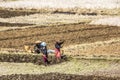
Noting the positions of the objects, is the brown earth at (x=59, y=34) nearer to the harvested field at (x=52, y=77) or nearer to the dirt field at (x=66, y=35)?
the dirt field at (x=66, y=35)

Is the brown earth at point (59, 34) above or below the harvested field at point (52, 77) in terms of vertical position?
below

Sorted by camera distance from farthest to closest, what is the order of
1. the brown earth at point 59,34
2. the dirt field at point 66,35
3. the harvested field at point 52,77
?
the brown earth at point 59,34 < the dirt field at point 66,35 < the harvested field at point 52,77

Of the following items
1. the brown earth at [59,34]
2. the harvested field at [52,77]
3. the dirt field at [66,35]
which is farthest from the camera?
the brown earth at [59,34]

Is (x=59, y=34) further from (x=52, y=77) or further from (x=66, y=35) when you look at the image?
(x=52, y=77)

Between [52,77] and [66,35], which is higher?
[52,77]

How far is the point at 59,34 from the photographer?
30.8 meters

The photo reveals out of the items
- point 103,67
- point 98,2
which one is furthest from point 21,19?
point 103,67

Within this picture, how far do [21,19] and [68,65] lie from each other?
19897 millimetres

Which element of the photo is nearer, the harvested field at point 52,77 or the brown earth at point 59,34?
the harvested field at point 52,77

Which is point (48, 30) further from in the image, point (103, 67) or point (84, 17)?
point (103, 67)

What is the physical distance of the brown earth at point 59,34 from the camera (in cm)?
2814

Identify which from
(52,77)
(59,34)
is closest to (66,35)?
(59,34)

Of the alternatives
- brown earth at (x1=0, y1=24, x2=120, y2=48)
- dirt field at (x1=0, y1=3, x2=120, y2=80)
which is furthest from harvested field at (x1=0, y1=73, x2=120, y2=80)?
brown earth at (x1=0, y1=24, x2=120, y2=48)

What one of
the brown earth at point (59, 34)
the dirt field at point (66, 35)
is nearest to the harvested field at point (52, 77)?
the dirt field at point (66, 35)
